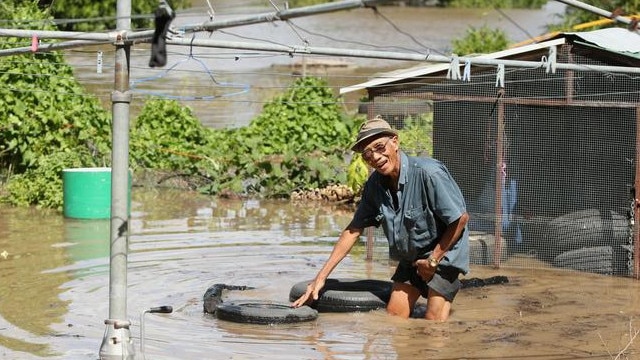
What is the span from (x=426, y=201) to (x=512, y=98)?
3536 millimetres

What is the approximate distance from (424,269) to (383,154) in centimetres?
101

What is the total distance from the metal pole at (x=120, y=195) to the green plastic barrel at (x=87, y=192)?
7800 mm

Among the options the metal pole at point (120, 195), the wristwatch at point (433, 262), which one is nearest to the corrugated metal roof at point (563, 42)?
the wristwatch at point (433, 262)

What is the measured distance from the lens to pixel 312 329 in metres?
10.1

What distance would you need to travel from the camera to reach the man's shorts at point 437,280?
9930 mm

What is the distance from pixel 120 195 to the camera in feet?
26.1

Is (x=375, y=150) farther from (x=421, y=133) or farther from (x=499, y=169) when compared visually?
(x=421, y=133)

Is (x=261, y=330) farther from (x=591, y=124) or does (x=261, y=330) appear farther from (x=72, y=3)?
(x=72, y=3)

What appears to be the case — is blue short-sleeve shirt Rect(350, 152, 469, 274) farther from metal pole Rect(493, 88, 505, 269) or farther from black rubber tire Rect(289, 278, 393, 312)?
metal pole Rect(493, 88, 505, 269)

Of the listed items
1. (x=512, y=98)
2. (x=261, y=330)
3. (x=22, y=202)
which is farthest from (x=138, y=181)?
(x=261, y=330)

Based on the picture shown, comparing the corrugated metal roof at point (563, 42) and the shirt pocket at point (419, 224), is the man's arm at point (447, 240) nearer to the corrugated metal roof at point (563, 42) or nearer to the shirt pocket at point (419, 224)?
the shirt pocket at point (419, 224)

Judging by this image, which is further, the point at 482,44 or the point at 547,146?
the point at 482,44

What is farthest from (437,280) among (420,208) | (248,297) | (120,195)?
(120,195)

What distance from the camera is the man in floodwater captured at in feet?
31.5
